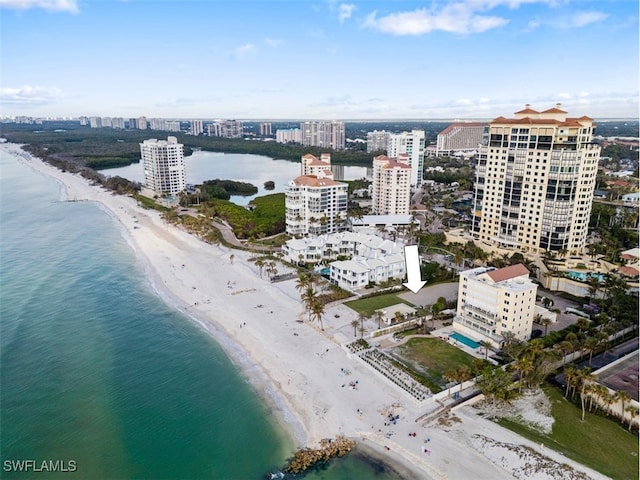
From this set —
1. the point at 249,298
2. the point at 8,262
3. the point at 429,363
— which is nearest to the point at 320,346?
the point at 429,363

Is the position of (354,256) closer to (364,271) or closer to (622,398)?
(364,271)

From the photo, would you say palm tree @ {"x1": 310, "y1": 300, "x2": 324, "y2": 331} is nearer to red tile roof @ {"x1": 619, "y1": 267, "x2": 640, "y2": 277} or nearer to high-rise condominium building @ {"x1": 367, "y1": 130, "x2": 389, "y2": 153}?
red tile roof @ {"x1": 619, "y1": 267, "x2": 640, "y2": 277}

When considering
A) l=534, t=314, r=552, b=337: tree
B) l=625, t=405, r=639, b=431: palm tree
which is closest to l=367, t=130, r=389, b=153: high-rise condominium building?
l=534, t=314, r=552, b=337: tree

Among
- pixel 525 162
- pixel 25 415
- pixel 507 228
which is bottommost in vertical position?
pixel 25 415

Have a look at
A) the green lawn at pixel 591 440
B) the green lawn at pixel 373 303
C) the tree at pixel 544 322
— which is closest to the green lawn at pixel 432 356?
the green lawn at pixel 591 440

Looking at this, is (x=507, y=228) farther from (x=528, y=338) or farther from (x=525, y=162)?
(x=528, y=338)

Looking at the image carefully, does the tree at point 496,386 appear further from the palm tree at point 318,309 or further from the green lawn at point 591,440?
the palm tree at point 318,309
